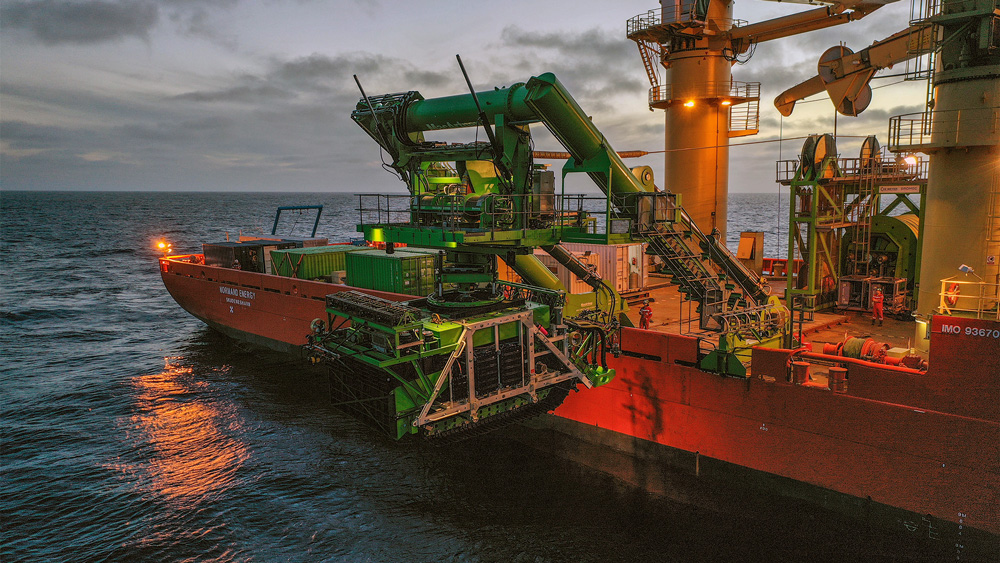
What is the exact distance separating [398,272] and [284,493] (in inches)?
407

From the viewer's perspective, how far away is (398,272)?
79.4 feet

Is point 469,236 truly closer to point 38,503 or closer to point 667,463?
point 667,463

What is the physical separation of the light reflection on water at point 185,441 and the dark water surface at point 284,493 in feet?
0.21

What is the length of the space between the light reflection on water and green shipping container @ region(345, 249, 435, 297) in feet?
25.1

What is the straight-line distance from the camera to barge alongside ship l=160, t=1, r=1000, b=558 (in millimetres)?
11539

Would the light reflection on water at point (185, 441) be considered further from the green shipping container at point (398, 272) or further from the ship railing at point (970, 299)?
the ship railing at point (970, 299)

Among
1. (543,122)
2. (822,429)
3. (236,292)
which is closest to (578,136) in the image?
(543,122)

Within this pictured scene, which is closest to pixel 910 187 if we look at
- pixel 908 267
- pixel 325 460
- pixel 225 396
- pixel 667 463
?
pixel 908 267

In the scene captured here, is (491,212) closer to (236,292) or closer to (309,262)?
(309,262)

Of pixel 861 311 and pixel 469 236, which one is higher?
pixel 469 236

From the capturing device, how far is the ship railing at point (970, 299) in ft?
43.3

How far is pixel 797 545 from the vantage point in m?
13.2

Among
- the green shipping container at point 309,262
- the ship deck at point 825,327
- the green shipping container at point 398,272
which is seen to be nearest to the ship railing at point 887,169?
the ship deck at point 825,327

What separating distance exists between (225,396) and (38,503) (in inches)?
317
